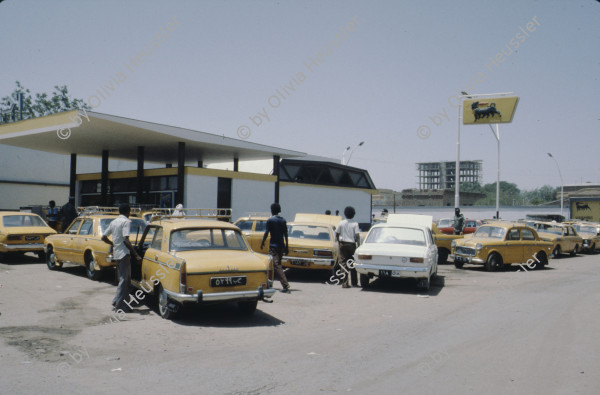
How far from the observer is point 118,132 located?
840 inches

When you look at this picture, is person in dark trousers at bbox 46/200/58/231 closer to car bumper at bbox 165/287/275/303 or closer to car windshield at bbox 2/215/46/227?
car windshield at bbox 2/215/46/227

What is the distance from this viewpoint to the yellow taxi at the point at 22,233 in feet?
47.6

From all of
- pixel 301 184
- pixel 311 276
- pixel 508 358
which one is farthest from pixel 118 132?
pixel 508 358

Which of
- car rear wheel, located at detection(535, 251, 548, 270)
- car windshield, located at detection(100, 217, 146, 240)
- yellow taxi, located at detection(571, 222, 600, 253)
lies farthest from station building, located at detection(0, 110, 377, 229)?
yellow taxi, located at detection(571, 222, 600, 253)

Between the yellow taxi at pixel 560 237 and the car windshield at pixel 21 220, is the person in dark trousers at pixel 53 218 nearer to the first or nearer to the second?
the car windshield at pixel 21 220

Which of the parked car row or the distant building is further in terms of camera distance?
the distant building

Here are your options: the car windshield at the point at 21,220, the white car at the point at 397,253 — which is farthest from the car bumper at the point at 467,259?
the car windshield at the point at 21,220

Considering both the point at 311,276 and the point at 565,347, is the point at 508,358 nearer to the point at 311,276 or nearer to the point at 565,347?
the point at 565,347

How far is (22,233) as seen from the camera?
14.8 metres

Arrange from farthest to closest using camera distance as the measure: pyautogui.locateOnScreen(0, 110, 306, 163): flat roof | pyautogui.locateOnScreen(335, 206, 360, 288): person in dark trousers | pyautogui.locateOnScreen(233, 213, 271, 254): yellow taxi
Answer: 1. pyautogui.locateOnScreen(0, 110, 306, 163): flat roof
2. pyautogui.locateOnScreen(233, 213, 271, 254): yellow taxi
3. pyautogui.locateOnScreen(335, 206, 360, 288): person in dark trousers

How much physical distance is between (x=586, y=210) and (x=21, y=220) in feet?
188

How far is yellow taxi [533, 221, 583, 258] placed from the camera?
22.9 meters

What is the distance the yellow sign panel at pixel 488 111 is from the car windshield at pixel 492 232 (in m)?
14.5

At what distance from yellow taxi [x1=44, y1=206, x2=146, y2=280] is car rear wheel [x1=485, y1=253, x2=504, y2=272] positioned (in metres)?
11.1
